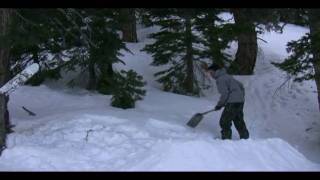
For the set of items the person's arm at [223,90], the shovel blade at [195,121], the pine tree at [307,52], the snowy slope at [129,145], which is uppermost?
the pine tree at [307,52]

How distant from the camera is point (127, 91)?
42.6 ft

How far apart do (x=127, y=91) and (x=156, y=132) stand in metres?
2.78

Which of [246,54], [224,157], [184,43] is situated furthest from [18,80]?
[246,54]

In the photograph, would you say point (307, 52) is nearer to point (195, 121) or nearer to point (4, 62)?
point (195, 121)

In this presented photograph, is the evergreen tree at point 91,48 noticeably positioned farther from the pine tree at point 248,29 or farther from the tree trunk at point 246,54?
the tree trunk at point 246,54

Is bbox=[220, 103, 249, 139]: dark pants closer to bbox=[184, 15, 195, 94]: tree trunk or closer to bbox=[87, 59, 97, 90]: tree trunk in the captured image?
bbox=[184, 15, 195, 94]: tree trunk

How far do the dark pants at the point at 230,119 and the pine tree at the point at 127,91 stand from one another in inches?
116

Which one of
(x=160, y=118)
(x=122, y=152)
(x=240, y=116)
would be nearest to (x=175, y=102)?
(x=160, y=118)

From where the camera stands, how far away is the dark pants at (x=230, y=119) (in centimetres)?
1072

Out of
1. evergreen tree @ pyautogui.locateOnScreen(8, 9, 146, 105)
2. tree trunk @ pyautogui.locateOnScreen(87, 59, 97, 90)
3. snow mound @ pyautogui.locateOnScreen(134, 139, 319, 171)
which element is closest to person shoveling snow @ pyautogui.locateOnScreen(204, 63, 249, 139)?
snow mound @ pyautogui.locateOnScreen(134, 139, 319, 171)

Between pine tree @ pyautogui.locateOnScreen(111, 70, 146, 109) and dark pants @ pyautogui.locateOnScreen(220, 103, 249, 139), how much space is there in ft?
9.63

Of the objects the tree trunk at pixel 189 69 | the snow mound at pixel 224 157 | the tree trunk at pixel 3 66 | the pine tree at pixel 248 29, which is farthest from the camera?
the tree trunk at pixel 189 69

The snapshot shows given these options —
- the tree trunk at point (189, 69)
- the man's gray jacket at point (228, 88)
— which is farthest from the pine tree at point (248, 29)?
the man's gray jacket at point (228, 88)
